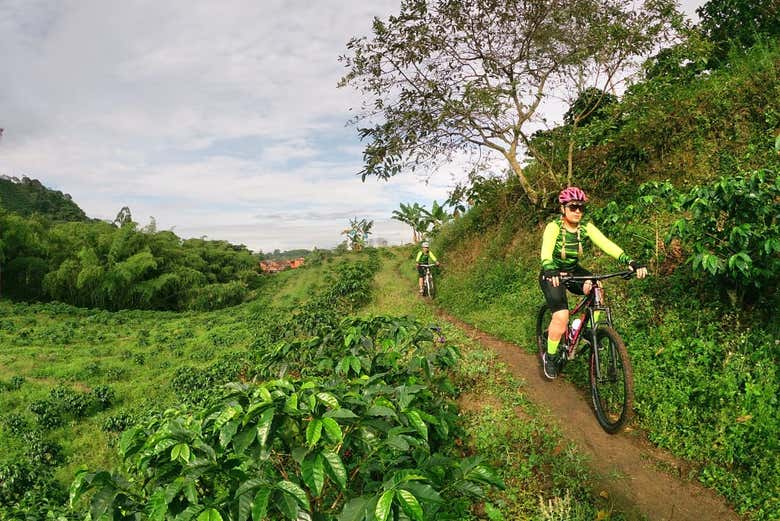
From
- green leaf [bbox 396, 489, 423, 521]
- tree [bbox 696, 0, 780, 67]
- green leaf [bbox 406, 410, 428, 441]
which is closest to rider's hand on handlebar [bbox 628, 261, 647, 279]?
green leaf [bbox 406, 410, 428, 441]

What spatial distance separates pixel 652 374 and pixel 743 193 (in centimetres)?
231

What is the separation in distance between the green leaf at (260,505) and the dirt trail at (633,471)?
11.0 feet

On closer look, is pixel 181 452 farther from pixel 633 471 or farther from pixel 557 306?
pixel 557 306

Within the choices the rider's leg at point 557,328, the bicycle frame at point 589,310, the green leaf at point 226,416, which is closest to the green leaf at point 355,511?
the green leaf at point 226,416

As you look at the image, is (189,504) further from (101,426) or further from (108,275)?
(108,275)

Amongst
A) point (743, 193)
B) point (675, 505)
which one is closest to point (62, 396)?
point (675, 505)

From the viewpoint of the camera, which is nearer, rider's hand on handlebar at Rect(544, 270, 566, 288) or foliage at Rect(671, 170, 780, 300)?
foliage at Rect(671, 170, 780, 300)

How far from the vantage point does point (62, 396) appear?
1063 centimetres

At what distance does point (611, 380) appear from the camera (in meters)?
4.78

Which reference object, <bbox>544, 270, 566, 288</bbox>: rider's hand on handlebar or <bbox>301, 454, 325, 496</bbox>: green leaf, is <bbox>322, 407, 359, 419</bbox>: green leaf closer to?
<bbox>301, 454, 325, 496</bbox>: green leaf

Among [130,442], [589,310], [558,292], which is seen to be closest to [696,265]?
[589,310]

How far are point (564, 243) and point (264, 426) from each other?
445 centimetres

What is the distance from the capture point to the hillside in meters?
48.6

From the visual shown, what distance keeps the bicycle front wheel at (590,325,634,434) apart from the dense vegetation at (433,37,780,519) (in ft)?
1.20
